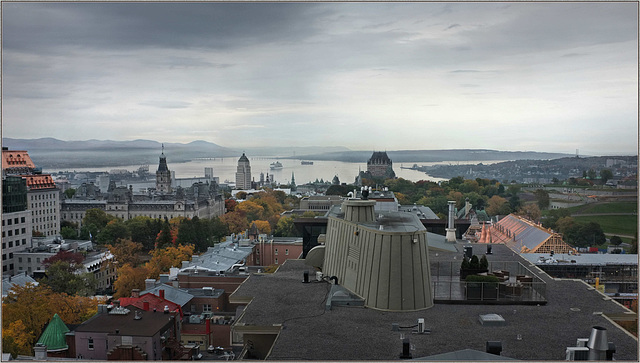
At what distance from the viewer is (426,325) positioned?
28.7 ft

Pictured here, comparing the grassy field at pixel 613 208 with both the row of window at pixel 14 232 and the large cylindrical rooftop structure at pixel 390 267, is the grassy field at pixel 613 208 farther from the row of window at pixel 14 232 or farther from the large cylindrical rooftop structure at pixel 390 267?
the row of window at pixel 14 232

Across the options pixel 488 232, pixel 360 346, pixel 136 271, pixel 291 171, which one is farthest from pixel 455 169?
pixel 360 346

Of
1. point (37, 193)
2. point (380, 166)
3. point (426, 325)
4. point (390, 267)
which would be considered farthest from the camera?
point (380, 166)

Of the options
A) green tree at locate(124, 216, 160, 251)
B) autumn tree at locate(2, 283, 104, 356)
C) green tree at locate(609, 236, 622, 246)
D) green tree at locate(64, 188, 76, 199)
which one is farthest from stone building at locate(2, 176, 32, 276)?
green tree at locate(609, 236, 622, 246)

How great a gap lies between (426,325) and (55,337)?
9.95 metres

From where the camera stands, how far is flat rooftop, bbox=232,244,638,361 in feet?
25.4

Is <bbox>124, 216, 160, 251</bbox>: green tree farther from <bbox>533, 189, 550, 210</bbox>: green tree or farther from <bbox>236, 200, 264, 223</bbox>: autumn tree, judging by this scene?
<bbox>533, 189, 550, 210</bbox>: green tree

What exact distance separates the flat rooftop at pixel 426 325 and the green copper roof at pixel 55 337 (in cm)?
555

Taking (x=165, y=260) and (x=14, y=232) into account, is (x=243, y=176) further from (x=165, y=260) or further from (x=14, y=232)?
(x=165, y=260)

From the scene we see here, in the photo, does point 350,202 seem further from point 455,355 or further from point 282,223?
point 282,223

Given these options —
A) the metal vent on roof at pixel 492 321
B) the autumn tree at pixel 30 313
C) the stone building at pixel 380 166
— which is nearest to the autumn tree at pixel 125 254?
the autumn tree at pixel 30 313

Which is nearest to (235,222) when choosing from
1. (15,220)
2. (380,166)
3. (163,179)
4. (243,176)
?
(15,220)

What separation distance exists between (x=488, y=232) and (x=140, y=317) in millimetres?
27128

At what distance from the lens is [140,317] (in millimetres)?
12883
